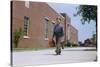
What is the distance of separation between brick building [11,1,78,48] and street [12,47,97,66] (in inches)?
4.3

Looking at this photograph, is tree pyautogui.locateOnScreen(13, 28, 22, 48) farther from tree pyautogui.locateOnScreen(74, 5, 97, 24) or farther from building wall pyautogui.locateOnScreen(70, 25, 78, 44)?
tree pyautogui.locateOnScreen(74, 5, 97, 24)

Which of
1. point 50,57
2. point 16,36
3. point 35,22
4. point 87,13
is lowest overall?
point 50,57

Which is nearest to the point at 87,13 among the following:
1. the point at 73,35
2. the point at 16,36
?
the point at 73,35

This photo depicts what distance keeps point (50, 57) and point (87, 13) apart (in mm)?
897

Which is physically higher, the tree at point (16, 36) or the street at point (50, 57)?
the tree at point (16, 36)

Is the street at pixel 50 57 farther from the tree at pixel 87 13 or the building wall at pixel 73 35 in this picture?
the tree at pixel 87 13

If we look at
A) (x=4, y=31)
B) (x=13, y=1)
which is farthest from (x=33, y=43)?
(x=13, y=1)

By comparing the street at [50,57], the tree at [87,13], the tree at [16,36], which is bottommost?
the street at [50,57]

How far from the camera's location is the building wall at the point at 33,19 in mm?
2932

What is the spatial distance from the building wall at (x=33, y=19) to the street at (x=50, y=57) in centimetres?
11

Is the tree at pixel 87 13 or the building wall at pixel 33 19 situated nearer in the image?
the building wall at pixel 33 19

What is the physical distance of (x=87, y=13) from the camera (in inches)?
133

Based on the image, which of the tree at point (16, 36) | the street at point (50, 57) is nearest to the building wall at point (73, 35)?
the street at point (50, 57)

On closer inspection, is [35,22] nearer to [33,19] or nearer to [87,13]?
[33,19]
